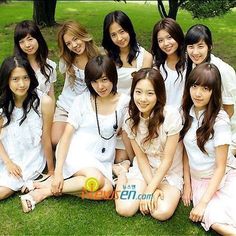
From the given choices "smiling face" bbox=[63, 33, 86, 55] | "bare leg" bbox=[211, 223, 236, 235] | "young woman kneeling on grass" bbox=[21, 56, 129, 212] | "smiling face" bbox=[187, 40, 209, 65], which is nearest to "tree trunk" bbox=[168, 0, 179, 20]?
"smiling face" bbox=[63, 33, 86, 55]

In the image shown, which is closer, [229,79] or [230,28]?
[229,79]

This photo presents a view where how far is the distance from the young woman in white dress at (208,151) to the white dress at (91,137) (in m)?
0.62

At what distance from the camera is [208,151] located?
3307mm

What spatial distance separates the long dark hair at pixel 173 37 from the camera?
3818 mm

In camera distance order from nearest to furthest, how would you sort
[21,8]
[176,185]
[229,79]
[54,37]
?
[176,185] < [229,79] < [54,37] < [21,8]

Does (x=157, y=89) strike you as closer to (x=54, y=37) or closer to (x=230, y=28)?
(x=54, y=37)

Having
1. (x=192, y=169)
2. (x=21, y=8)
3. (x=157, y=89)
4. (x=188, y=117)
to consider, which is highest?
(x=157, y=89)

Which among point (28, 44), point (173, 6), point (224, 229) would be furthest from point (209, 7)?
point (224, 229)

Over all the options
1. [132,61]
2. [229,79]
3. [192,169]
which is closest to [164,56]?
[132,61]

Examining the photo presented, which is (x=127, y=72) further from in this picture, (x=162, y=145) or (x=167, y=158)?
(x=167, y=158)

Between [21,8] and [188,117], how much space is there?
957 centimetres

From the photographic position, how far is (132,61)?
4.21 meters

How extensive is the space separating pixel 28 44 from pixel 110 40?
2.56 ft

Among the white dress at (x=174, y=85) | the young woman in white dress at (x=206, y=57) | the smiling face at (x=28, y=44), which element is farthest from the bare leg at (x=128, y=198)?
the smiling face at (x=28, y=44)
